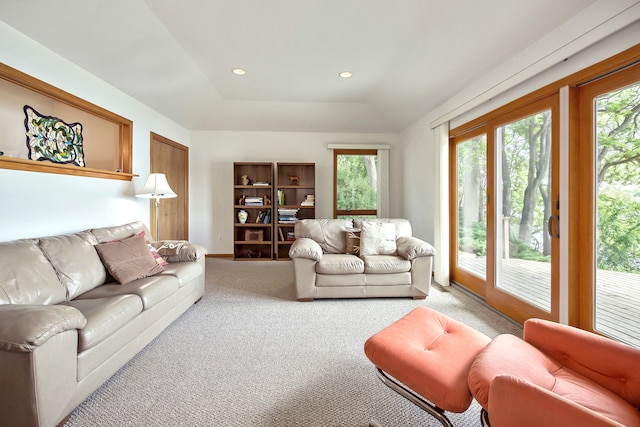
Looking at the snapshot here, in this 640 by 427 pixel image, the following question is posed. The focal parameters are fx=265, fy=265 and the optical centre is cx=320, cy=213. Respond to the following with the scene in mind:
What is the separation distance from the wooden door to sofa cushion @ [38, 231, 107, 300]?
64.8 inches

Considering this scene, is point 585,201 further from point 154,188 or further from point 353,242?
point 154,188

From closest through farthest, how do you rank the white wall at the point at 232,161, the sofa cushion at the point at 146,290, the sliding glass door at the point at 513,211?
1. the sofa cushion at the point at 146,290
2. the sliding glass door at the point at 513,211
3. the white wall at the point at 232,161

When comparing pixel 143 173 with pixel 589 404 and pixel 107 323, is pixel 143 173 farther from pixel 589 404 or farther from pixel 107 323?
pixel 589 404

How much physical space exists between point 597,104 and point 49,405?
3.52m

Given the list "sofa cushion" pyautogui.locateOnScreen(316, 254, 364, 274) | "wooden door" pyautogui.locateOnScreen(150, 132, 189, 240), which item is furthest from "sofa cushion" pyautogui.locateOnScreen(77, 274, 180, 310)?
"wooden door" pyautogui.locateOnScreen(150, 132, 189, 240)

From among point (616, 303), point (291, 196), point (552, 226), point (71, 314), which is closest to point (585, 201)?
point (552, 226)

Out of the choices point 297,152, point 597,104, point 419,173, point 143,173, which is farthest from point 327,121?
point 597,104

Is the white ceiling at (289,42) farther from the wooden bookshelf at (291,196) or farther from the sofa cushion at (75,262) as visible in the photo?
the sofa cushion at (75,262)

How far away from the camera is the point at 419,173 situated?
4.19 meters

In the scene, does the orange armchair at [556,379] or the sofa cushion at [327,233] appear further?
the sofa cushion at [327,233]

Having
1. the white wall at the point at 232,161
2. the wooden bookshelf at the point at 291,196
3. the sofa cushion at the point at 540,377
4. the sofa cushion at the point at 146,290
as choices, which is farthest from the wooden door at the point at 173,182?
the sofa cushion at the point at 540,377

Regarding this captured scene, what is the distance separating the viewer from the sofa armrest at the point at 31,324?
3.57 ft

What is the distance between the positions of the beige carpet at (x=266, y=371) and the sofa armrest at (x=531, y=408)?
2.01ft

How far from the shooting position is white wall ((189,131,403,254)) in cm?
495
